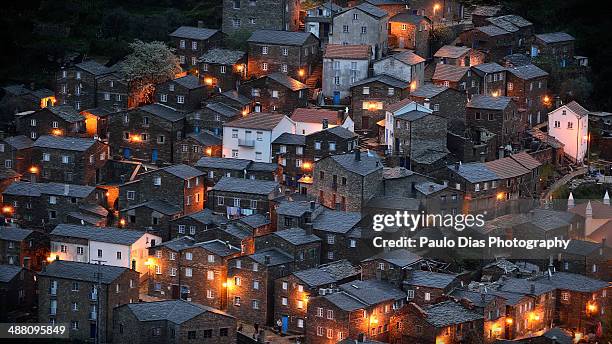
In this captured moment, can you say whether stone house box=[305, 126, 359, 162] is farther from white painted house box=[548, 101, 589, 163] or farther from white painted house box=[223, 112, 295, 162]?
white painted house box=[548, 101, 589, 163]

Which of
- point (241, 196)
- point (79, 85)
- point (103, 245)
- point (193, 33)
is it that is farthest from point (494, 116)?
point (79, 85)

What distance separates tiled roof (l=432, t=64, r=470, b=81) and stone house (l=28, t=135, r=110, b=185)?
1462 cm

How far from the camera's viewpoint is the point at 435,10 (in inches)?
3583

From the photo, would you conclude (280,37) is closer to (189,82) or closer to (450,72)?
(189,82)

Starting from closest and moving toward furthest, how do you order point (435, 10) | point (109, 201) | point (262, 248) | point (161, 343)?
point (161, 343), point (262, 248), point (109, 201), point (435, 10)

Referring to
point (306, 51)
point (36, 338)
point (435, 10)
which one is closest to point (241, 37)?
point (306, 51)

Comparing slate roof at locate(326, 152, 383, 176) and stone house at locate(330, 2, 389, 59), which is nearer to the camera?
slate roof at locate(326, 152, 383, 176)

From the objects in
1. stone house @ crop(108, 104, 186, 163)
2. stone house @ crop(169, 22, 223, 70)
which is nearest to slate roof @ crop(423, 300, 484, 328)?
stone house @ crop(108, 104, 186, 163)

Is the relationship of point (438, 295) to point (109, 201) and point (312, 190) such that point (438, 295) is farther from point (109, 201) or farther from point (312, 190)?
point (109, 201)

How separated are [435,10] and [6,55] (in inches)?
822

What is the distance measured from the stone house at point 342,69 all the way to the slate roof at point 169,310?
1792cm

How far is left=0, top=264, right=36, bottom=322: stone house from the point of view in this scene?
72875 millimetres

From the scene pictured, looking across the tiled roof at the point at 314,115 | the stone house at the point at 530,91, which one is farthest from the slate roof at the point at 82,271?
the stone house at the point at 530,91

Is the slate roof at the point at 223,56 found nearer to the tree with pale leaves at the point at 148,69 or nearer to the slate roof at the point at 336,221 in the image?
the tree with pale leaves at the point at 148,69
